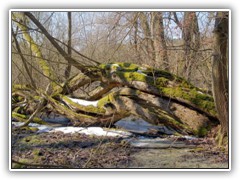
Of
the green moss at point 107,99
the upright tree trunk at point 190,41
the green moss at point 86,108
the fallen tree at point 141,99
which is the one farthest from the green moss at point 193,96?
the green moss at point 86,108

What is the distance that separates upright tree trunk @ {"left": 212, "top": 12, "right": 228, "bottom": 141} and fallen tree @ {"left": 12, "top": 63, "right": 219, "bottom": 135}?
29.5 inches

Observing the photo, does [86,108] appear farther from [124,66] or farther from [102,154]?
[102,154]

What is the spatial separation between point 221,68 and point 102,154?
1924 millimetres

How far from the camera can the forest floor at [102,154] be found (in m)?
3.93

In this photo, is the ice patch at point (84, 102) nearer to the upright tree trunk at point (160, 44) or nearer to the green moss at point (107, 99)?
the green moss at point (107, 99)

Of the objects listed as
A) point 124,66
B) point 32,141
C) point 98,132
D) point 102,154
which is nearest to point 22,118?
point 32,141

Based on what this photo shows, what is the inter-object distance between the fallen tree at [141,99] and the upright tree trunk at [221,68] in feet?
2.46

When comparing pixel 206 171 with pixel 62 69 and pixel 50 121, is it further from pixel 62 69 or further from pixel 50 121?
pixel 50 121

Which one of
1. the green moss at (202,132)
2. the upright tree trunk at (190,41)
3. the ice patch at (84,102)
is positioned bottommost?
the green moss at (202,132)

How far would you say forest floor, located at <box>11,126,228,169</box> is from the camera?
3.93 metres

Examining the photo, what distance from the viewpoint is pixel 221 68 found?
4148mm

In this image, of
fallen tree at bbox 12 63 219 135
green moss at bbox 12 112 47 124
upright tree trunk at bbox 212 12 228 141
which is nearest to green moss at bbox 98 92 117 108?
fallen tree at bbox 12 63 219 135
